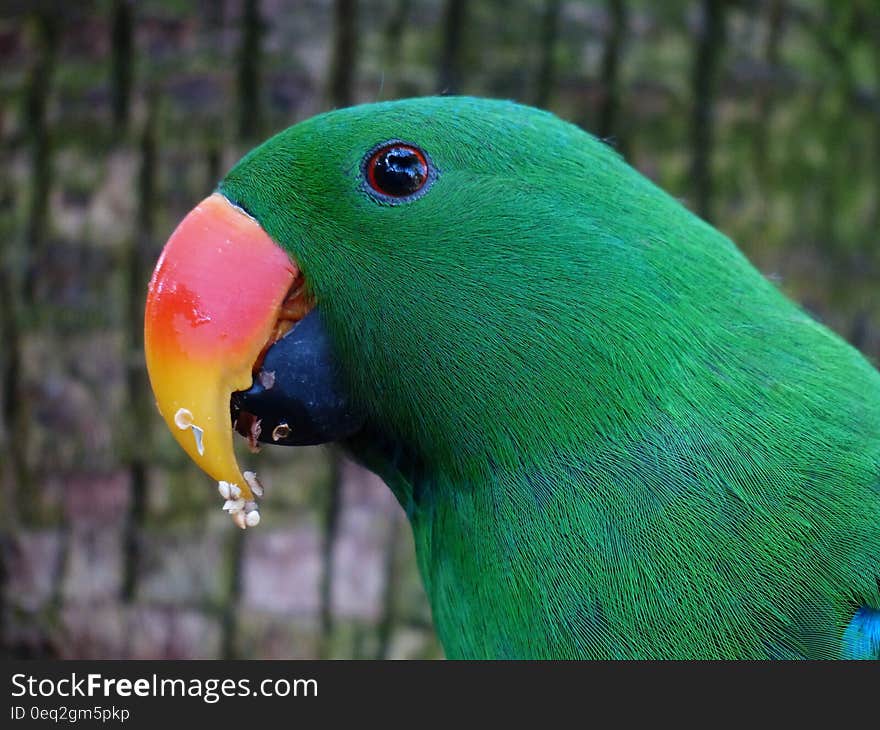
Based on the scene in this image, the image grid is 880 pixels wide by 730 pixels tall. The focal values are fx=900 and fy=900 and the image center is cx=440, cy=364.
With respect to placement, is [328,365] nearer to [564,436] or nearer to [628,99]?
[564,436]

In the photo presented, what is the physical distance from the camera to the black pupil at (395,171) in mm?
1538

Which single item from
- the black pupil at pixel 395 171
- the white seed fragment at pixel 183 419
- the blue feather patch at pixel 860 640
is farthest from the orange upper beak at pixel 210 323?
the blue feather patch at pixel 860 640

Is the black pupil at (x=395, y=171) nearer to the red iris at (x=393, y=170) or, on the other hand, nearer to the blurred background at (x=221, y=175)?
the red iris at (x=393, y=170)

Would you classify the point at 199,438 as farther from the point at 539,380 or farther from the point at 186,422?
the point at 539,380

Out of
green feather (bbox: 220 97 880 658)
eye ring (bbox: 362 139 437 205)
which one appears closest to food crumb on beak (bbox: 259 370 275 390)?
green feather (bbox: 220 97 880 658)

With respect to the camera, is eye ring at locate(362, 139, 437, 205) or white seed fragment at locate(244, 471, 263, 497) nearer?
eye ring at locate(362, 139, 437, 205)

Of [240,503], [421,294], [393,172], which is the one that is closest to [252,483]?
[240,503]

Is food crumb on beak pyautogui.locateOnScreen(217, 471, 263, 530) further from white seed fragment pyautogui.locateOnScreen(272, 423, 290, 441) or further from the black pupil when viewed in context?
the black pupil

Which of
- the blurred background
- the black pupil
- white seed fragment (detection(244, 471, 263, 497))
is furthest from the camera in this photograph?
the blurred background

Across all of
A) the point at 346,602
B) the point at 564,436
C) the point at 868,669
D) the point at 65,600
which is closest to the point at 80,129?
the point at 65,600

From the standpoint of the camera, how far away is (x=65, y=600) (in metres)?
2.77

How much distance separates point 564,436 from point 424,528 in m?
0.38

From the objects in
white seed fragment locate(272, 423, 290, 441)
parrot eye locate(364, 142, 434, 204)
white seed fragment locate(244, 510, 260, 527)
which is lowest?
white seed fragment locate(244, 510, 260, 527)

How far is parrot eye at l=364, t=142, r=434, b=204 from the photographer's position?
1538 mm
